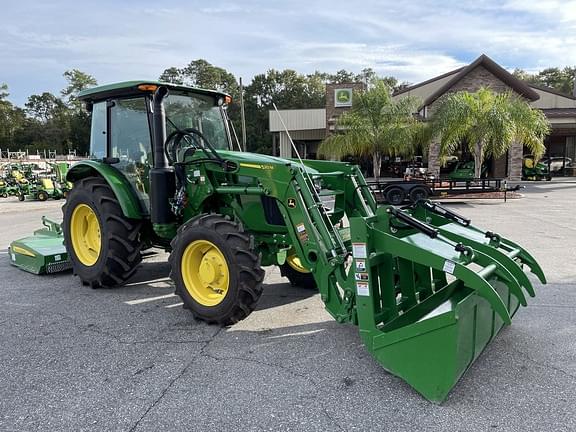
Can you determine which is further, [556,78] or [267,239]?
[556,78]

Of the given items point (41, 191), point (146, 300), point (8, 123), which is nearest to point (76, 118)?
point (8, 123)

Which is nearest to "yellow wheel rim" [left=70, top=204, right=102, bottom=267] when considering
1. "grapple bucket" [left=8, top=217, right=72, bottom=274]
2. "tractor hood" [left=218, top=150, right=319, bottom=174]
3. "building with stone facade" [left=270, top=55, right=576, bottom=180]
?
"grapple bucket" [left=8, top=217, right=72, bottom=274]

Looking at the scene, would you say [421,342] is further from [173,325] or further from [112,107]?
[112,107]

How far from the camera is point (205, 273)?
444cm

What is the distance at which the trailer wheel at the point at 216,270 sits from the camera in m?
4.06

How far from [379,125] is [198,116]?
49.4ft

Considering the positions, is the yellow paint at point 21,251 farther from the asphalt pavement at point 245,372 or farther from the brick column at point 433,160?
the brick column at point 433,160

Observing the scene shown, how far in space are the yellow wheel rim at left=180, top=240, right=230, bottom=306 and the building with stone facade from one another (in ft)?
61.1

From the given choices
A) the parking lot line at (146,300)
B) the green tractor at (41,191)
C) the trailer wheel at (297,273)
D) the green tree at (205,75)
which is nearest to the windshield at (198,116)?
the trailer wheel at (297,273)

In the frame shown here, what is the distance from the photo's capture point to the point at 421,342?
303 cm

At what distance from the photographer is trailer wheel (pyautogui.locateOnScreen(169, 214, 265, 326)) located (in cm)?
406

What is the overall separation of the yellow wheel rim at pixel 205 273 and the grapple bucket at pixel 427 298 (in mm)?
1494

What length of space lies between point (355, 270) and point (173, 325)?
2120 mm

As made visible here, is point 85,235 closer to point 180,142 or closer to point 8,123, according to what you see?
point 180,142
